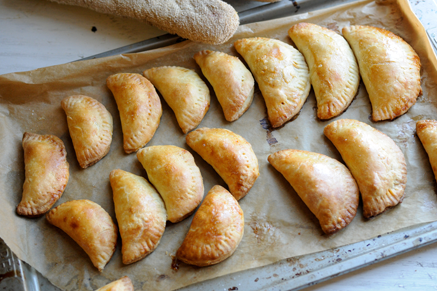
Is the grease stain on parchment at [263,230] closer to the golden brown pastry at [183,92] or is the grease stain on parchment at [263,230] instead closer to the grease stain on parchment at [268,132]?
the grease stain on parchment at [268,132]

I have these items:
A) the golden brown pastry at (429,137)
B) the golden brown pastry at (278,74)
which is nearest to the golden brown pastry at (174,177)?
the golden brown pastry at (278,74)

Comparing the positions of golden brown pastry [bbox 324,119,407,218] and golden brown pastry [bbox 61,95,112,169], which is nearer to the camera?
golden brown pastry [bbox 324,119,407,218]

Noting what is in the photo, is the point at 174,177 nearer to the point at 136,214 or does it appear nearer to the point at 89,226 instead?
the point at 136,214

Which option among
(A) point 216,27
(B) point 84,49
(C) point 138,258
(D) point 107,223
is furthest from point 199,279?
(B) point 84,49

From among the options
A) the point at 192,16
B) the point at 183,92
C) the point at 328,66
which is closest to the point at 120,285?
the point at 183,92

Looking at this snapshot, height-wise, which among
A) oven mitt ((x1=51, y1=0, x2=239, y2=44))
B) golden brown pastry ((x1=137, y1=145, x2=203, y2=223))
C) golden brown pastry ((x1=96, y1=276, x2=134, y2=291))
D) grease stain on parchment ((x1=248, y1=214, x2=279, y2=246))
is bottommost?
golden brown pastry ((x1=96, y1=276, x2=134, y2=291))

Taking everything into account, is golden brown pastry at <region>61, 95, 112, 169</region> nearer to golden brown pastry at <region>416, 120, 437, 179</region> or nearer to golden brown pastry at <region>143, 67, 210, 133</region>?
golden brown pastry at <region>143, 67, 210, 133</region>

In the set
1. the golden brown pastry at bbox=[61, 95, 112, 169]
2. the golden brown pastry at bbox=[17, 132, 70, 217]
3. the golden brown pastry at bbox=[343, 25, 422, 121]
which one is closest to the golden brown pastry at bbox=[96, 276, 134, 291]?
the golden brown pastry at bbox=[17, 132, 70, 217]
